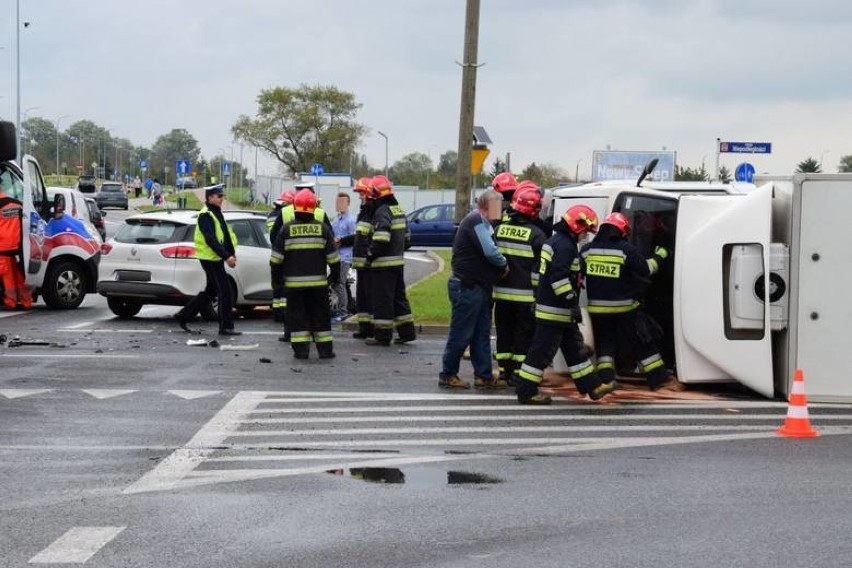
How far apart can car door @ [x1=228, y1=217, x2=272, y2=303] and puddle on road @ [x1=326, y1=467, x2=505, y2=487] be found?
1043 centimetres

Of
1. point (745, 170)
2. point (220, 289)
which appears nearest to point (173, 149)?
point (745, 170)

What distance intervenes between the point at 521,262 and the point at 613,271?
0.97 metres

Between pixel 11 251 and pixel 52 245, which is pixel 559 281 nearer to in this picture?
pixel 11 251

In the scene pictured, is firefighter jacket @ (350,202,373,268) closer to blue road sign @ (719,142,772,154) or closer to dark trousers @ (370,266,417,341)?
dark trousers @ (370,266,417,341)

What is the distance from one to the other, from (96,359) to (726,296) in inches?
262

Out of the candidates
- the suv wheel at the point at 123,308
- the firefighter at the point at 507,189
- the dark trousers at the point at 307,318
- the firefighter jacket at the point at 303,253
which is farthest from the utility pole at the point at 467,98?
the firefighter at the point at 507,189

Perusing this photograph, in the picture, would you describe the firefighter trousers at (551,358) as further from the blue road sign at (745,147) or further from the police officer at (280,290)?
the blue road sign at (745,147)

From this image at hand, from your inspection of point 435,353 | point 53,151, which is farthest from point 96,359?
point 53,151

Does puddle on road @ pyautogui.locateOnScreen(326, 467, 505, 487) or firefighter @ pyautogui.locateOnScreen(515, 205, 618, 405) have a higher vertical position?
firefighter @ pyautogui.locateOnScreen(515, 205, 618, 405)

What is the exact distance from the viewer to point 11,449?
8.87m

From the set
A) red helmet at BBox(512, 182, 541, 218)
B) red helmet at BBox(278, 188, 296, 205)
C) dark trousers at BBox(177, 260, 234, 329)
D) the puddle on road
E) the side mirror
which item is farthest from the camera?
the side mirror

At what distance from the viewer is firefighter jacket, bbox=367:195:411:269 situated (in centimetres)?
1516

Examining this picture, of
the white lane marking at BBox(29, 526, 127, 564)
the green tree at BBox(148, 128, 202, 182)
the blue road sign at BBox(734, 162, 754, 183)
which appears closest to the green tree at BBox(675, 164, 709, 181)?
the blue road sign at BBox(734, 162, 754, 183)

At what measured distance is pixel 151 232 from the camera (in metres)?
18.4
